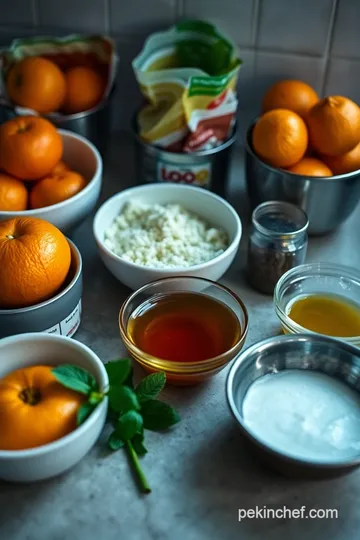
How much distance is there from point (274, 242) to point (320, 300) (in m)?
0.09

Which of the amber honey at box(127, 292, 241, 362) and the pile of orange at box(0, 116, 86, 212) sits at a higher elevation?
the pile of orange at box(0, 116, 86, 212)

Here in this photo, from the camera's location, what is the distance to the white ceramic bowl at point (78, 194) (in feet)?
2.79

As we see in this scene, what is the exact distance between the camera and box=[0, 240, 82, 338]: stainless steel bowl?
725 millimetres

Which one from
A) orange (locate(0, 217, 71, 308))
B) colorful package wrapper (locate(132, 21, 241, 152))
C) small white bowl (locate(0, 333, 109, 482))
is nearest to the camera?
small white bowl (locate(0, 333, 109, 482))

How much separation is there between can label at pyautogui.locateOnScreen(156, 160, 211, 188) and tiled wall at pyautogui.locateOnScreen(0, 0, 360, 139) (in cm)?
20

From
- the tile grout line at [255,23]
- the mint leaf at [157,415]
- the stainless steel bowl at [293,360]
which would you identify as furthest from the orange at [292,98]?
the mint leaf at [157,415]

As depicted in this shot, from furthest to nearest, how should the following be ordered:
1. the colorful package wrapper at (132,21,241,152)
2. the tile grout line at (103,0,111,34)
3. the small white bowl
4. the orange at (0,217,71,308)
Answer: the tile grout line at (103,0,111,34) < the colorful package wrapper at (132,21,241,152) < the orange at (0,217,71,308) < the small white bowl

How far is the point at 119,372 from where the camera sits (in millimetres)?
698

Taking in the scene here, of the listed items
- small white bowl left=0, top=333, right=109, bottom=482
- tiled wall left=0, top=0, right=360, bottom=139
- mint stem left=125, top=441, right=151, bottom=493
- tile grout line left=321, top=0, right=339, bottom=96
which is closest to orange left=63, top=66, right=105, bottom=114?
tiled wall left=0, top=0, right=360, bottom=139

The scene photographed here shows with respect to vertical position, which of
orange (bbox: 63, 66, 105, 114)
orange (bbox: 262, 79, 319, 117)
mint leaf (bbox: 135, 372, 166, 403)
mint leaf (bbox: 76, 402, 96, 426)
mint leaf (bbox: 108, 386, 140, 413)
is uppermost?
orange (bbox: 262, 79, 319, 117)

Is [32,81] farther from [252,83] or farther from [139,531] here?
[139,531]

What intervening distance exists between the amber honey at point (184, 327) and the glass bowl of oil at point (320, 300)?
7 cm

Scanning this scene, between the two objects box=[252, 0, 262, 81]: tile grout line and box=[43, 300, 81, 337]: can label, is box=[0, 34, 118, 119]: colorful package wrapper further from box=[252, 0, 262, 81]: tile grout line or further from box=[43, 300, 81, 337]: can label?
box=[43, 300, 81, 337]: can label

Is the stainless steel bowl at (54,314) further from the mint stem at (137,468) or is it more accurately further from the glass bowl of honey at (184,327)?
the mint stem at (137,468)
